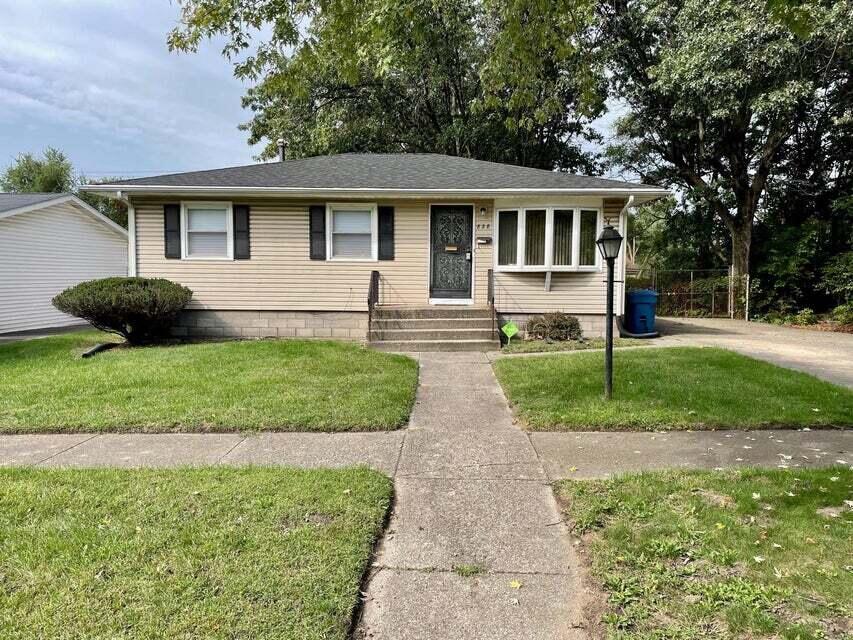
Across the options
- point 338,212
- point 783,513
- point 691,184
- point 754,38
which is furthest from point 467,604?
point 691,184

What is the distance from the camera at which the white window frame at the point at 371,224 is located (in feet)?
33.3

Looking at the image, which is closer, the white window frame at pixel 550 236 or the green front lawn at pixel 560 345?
the green front lawn at pixel 560 345

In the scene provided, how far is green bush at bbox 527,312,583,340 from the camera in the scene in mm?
9625

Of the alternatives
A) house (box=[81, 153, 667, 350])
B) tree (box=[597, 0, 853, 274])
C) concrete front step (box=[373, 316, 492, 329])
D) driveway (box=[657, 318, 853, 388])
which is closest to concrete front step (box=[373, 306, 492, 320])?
concrete front step (box=[373, 316, 492, 329])

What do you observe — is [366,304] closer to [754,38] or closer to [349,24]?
[349,24]

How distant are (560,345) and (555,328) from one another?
68 centimetres

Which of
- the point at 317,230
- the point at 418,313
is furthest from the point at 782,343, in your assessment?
the point at 317,230

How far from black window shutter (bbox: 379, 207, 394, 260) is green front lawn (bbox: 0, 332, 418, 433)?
8.72 ft

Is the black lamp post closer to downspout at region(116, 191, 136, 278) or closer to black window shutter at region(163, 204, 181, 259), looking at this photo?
black window shutter at region(163, 204, 181, 259)

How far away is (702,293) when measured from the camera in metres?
16.0

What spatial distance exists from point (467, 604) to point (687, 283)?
1689 cm

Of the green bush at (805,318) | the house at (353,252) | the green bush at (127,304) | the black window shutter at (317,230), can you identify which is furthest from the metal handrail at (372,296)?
the green bush at (805,318)

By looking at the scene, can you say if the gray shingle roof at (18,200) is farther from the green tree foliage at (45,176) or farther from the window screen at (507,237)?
the green tree foliage at (45,176)

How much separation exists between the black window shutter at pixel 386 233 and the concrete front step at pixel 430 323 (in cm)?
165
